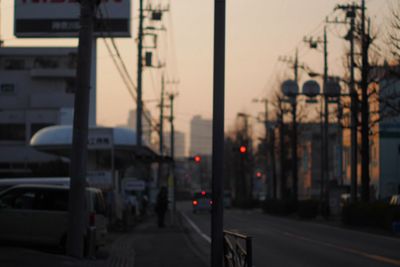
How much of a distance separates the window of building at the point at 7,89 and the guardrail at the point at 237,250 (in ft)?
245

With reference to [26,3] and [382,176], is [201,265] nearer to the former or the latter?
[26,3]

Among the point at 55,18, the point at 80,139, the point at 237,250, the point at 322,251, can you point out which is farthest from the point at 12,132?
the point at 237,250

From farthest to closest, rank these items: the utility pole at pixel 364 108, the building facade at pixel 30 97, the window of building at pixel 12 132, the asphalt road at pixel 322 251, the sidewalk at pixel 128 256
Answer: the window of building at pixel 12 132
the building facade at pixel 30 97
the utility pole at pixel 364 108
the asphalt road at pixel 322 251
the sidewalk at pixel 128 256

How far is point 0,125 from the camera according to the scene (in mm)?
78875

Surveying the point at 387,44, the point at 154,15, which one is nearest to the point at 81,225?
the point at 387,44

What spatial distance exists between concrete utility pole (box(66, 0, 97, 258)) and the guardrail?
210 inches

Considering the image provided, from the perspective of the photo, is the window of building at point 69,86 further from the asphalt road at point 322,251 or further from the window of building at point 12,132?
the asphalt road at point 322,251

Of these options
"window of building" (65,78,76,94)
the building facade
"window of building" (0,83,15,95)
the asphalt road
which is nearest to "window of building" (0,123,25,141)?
the building facade

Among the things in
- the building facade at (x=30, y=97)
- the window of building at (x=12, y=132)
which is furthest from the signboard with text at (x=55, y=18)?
the window of building at (x=12, y=132)

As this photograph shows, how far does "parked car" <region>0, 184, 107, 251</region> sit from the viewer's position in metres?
19.4

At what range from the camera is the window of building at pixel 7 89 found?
83.3 meters

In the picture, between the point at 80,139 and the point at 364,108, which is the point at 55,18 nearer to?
the point at 364,108

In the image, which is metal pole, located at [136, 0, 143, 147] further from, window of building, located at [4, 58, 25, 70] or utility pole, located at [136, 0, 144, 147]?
window of building, located at [4, 58, 25, 70]

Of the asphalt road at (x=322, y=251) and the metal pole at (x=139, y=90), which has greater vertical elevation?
the metal pole at (x=139, y=90)
